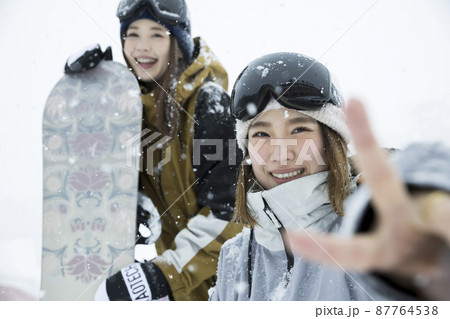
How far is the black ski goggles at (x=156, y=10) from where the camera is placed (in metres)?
2.30

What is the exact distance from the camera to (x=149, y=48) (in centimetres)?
231

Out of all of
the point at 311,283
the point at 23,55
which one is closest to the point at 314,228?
the point at 311,283

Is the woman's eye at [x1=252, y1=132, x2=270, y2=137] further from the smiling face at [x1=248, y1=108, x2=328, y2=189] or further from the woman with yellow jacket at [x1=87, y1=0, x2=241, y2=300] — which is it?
the woman with yellow jacket at [x1=87, y1=0, x2=241, y2=300]

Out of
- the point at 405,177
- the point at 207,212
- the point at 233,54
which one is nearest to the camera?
the point at 405,177

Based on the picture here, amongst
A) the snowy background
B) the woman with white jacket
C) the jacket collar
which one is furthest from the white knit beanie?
the snowy background

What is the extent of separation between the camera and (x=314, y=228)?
47.8 inches

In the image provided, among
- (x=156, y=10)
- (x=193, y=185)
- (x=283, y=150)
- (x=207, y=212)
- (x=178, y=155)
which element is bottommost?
(x=207, y=212)

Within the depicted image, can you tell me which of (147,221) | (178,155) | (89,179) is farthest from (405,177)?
(89,179)

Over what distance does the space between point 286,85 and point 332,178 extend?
30 centimetres

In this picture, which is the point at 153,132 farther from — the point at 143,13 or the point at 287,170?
the point at 287,170

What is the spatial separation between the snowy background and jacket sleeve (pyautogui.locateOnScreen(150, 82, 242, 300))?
0.60m

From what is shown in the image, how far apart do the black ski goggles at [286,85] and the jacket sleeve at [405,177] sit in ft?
2.62

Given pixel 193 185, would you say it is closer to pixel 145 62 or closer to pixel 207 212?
pixel 207 212

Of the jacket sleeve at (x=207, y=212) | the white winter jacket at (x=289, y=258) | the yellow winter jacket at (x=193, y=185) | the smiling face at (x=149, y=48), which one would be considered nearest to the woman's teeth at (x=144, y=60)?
the smiling face at (x=149, y=48)
